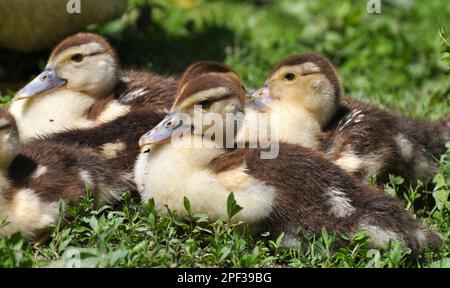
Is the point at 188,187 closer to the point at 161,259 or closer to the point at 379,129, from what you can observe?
the point at 161,259

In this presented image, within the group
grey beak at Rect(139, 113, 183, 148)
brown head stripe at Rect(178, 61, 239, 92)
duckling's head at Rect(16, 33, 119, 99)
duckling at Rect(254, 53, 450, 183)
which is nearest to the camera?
grey beak at Rect(139, 113, 183, 148)

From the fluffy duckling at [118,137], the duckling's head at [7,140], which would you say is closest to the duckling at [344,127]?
the fluffy duckling at [118,137]

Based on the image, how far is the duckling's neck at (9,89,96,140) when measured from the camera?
15.9 ft

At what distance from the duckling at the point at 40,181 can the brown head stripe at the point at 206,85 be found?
0.52 metres

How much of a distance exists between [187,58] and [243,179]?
3136mm

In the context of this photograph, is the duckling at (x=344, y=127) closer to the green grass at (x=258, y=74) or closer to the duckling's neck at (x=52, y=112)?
the green grass at (x=258, y=74)

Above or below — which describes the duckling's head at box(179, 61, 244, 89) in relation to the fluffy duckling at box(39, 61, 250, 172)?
above

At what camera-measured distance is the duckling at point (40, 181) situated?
3.88 metres

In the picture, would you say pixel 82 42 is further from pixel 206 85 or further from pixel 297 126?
→ pixel 297 126

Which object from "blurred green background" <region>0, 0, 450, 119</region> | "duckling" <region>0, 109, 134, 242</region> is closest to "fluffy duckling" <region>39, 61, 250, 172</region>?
"duckling" <region>0, 109, 134, 242</region>

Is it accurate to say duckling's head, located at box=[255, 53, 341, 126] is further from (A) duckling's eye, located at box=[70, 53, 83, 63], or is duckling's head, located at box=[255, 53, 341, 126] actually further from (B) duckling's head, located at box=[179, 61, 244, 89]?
(A) duckling's eye, located at box=[70, 53, 83, 63]

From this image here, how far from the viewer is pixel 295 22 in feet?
27.1

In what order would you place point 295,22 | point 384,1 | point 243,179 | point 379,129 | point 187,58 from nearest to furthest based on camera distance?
point 243,179 → point 379,129 → point 187,58 → point 295,22 → point 384,1
